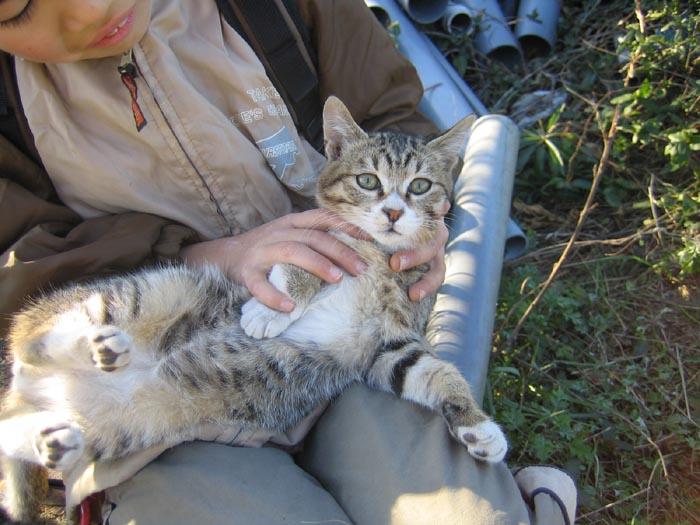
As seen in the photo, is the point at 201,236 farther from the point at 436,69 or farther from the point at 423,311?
the point at 436,69

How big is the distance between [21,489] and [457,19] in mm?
3848

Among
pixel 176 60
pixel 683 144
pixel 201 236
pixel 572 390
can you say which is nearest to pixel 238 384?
pixel 201 236

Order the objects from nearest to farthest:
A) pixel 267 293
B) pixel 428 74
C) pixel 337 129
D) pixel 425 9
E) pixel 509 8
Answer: pixel 267 293
pixel 337 129
pixel 428 74
pixel 425 9
pixel 509 8

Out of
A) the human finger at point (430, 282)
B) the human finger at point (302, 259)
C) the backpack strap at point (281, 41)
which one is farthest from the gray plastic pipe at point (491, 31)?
the human finger at point (302, 259)

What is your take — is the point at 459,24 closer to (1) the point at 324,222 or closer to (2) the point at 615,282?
(2) the point at 615,282

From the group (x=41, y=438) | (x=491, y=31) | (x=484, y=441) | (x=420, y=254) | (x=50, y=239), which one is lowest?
(x=484, y=441)

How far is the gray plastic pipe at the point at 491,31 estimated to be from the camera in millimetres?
4254

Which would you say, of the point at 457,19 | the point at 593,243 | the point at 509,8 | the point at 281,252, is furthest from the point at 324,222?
the point at 509,8

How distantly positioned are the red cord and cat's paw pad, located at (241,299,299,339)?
715 mm

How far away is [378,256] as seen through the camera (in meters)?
2.29

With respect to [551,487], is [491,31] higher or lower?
higher

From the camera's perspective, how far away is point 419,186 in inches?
95.3

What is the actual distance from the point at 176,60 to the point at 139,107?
0.71 ft

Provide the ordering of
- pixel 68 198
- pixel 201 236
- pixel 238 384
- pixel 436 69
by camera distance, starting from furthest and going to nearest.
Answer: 1. pixel 436 69
2. pixel 201 236
3. pixel 68 198
4. pixel 238 384
